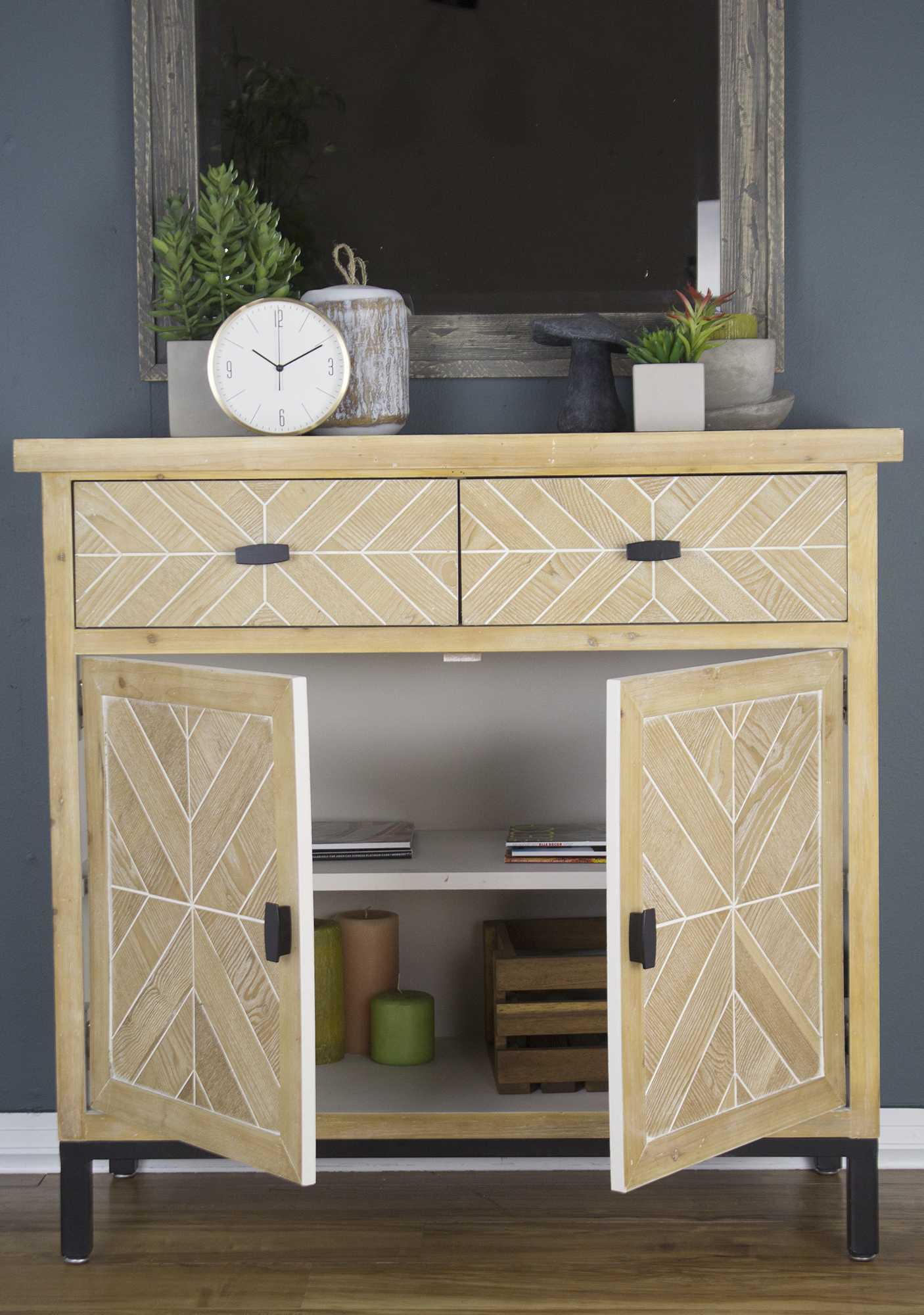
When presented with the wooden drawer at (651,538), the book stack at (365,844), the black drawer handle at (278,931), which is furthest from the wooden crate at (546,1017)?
the wooden drawer at (651,538)

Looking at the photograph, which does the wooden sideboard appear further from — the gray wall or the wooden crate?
the gray wall

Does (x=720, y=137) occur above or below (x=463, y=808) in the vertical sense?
above

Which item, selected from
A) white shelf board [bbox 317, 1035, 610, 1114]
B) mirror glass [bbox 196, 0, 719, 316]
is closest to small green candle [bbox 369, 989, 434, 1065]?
white shelf board [bbox 317, 1035, 610, 1114]

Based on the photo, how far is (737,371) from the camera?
1.84 metres

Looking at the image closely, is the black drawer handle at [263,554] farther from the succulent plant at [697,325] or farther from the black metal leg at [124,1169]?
the black metal leg at [124,1169]

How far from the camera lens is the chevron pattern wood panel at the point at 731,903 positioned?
149cm

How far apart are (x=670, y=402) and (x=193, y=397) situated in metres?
0.71

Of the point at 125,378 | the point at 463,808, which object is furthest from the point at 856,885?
the point at 125,378

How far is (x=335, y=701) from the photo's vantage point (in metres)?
2.13

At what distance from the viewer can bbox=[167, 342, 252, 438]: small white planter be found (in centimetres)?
179

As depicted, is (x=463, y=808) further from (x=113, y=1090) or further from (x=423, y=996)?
(x=113, y=1090)

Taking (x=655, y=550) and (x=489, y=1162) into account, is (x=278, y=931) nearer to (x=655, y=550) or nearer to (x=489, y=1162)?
(x=655, y=550)

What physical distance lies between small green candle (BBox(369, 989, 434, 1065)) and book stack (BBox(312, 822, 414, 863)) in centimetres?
25

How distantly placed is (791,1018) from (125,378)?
1478 mm
